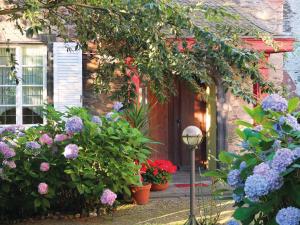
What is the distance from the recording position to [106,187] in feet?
22.3

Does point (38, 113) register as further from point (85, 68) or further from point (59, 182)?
point (59, 182)

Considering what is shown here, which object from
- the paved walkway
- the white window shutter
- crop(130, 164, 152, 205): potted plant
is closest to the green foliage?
the paved walkway

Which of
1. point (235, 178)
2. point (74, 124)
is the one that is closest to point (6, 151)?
point (74, 124)

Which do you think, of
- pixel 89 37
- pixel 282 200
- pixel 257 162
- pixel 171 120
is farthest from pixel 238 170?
pixel 171 120

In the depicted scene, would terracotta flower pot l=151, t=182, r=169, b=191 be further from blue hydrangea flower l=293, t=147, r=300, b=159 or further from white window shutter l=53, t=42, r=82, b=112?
blue hydrangea flower l=293, t=147, r=300, b=159

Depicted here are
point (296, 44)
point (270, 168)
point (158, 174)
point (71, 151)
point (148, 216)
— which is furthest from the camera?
point (296, 44)

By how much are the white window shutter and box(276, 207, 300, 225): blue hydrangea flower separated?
776 centimetres

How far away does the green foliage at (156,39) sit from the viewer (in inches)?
203

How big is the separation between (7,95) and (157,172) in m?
3.38

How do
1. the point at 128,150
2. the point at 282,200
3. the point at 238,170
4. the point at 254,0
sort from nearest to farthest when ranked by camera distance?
the point at 282,200 < the point at 238,170 < the point at 128,150 < the point at 254,0

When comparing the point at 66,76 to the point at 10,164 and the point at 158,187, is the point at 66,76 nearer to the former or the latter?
the point at 158,187

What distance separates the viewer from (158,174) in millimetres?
8766

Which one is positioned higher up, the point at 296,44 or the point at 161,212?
the point at 296,44

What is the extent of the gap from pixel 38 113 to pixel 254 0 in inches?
210
